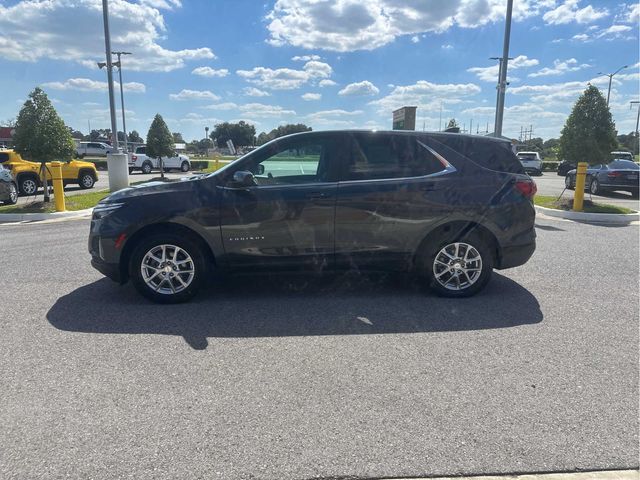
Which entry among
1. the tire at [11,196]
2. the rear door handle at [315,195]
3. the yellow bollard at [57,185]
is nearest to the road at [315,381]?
the rear door handle at [315,195]

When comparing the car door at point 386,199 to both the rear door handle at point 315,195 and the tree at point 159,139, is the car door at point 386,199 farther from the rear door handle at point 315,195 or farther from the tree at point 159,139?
the tree at point 159,139

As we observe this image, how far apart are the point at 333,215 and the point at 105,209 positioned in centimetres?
230

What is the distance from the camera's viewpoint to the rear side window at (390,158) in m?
4.79

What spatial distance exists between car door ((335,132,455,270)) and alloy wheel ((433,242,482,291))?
1.08ft

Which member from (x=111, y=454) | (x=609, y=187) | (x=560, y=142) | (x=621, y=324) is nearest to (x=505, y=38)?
(x=560, y=142)

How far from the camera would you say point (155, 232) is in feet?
15.3

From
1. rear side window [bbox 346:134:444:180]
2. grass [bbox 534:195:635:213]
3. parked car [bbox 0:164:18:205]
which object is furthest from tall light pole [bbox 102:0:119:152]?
grass [bbox 534:195:635:213]

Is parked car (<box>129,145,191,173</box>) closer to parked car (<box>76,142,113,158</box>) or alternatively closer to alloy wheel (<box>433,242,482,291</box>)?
parked car (<box>76,142,113,158</box>)

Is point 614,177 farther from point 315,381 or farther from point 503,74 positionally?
point 315,381

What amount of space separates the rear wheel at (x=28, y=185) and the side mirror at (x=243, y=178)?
46.8ft

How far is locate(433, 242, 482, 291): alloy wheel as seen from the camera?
492 cm

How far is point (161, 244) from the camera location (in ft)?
15.1

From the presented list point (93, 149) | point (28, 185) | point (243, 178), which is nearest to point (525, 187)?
point (243, 178)

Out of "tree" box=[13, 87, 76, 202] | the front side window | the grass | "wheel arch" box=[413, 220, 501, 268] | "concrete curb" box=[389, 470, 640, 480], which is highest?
"tree" box=[13, 87, 76, 202]
